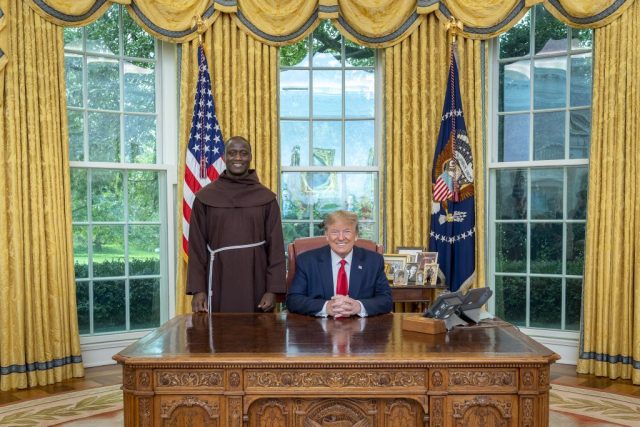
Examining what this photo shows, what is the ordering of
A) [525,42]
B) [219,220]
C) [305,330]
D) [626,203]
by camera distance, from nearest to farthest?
[305,330]
[219,220]
[626,203]
[525,42]

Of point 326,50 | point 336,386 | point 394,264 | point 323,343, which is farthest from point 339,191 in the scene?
point 336,386

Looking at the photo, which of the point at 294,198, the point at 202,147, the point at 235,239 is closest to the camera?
the point at 235,239

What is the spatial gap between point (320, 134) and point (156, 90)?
54.9 inches

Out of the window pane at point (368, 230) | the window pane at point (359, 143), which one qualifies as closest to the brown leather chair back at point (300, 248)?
the window pane at point (368, 230)

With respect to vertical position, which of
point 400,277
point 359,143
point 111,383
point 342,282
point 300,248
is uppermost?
point 359,143

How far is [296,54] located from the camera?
5.28 metres

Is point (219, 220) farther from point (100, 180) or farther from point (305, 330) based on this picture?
point (100, 180)

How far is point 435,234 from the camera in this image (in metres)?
4.90

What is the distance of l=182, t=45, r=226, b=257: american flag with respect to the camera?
4762mm

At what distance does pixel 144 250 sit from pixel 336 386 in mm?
3395

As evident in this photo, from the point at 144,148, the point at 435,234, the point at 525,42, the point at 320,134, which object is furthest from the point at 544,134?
the point at 144,148

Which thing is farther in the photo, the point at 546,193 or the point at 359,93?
the point at 359,93

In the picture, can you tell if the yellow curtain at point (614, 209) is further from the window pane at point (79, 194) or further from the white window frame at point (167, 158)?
the window pane at point (79, 194)

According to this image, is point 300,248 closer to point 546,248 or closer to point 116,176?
point 116,176
